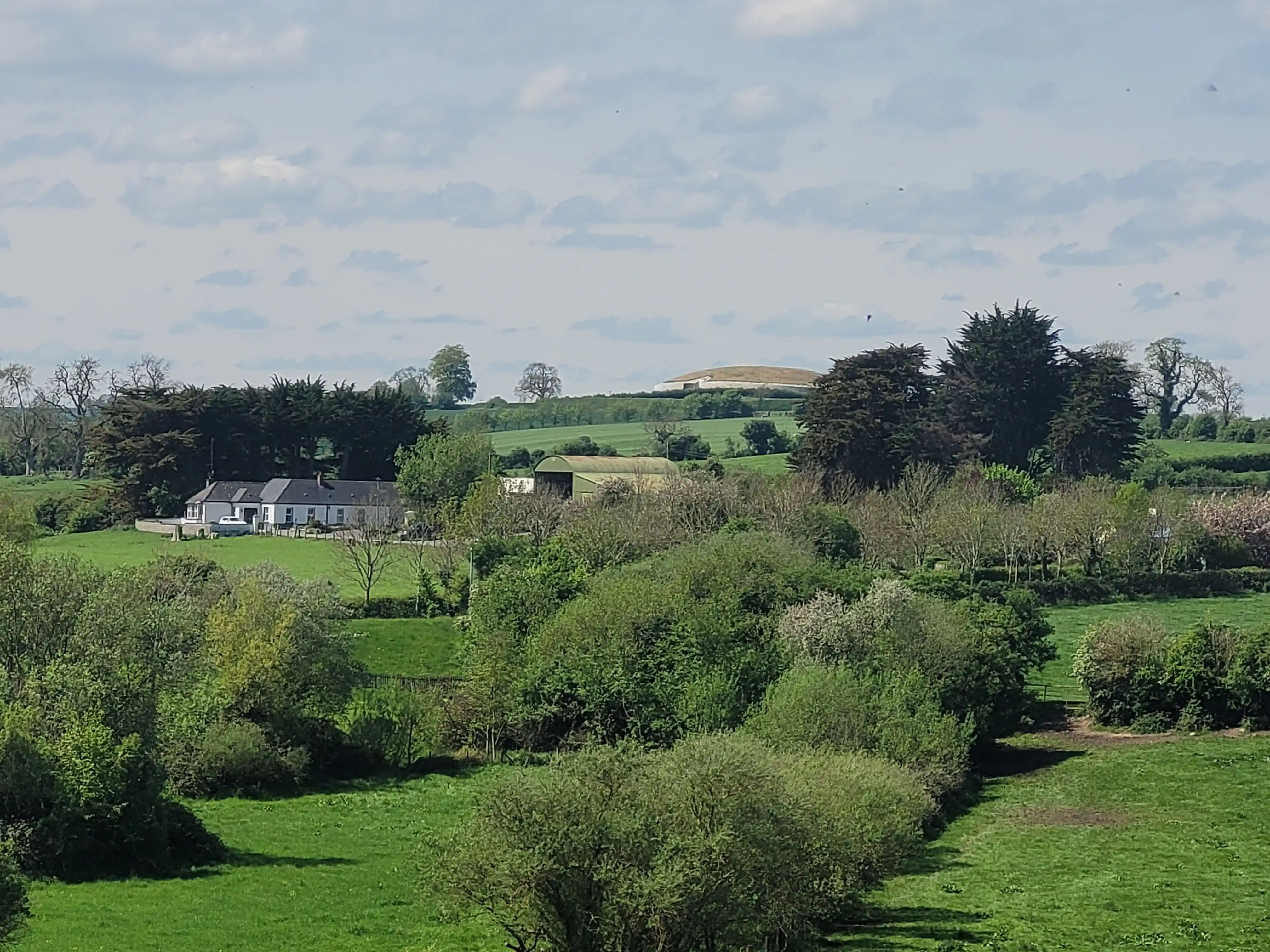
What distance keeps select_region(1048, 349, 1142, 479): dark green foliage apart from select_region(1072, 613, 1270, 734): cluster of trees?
158ft

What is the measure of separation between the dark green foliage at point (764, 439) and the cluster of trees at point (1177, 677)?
235 feet

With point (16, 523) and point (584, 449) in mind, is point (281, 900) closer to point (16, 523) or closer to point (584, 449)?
point (16, 523)

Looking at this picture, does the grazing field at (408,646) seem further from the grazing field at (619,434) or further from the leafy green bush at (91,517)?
the grazing field at (619,434)

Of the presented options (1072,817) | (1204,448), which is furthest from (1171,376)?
(1072,817)

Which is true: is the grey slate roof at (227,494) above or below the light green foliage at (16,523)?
above

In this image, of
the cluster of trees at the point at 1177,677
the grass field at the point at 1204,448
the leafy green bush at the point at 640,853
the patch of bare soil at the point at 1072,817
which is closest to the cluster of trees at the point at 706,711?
the leafy green bush at the point at 640,853

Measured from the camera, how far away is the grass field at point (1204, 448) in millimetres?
122188

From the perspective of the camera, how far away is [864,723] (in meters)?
44.4

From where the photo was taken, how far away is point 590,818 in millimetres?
25547

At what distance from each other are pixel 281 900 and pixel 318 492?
7757cm

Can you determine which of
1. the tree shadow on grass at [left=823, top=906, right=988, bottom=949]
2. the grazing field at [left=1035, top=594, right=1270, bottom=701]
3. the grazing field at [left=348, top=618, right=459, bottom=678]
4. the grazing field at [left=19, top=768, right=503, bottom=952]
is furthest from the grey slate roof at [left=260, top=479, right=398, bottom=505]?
the tree shadow on grass at [left=823, top=906, right=988, bottom=949]

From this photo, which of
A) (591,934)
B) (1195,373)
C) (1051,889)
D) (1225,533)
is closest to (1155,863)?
(1051,889)

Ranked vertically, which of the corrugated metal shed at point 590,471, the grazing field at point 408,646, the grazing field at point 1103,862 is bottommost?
the grazing field at point 1103,862

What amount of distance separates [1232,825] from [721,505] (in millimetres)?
46278
